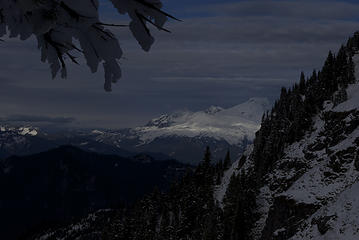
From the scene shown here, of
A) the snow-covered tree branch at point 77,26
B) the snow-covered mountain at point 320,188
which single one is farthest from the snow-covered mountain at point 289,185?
the snow-covered tree branch at point 77,26

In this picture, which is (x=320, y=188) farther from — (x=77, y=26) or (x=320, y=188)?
(x=77, y=26)

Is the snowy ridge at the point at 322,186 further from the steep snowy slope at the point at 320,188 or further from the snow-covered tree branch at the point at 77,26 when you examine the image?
the snow-covered tree branch at the point at 77,26

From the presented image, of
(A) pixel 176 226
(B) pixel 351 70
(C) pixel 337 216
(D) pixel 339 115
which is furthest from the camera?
(B) pixel 351 70

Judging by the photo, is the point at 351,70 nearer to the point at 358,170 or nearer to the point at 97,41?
the point at 358,170

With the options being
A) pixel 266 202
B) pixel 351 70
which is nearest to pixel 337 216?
pixel 266 202

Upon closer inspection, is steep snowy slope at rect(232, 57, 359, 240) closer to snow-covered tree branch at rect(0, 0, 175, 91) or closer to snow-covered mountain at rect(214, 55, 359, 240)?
snow-covered mountain at rect(214, 55, 359, 240)

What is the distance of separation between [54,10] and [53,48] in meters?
0.53

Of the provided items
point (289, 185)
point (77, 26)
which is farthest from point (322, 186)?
point (77, 26)

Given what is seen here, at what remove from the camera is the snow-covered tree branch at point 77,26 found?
194 cm

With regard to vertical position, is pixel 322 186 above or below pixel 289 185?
above

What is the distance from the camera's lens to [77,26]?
2064mm

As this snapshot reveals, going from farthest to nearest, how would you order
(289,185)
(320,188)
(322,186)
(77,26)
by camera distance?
(289,185) < (322,186) < (320,188) < (77,26)

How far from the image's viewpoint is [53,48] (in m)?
2.44

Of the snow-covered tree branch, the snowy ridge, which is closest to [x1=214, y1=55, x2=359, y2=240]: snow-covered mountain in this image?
the snowy ridge
